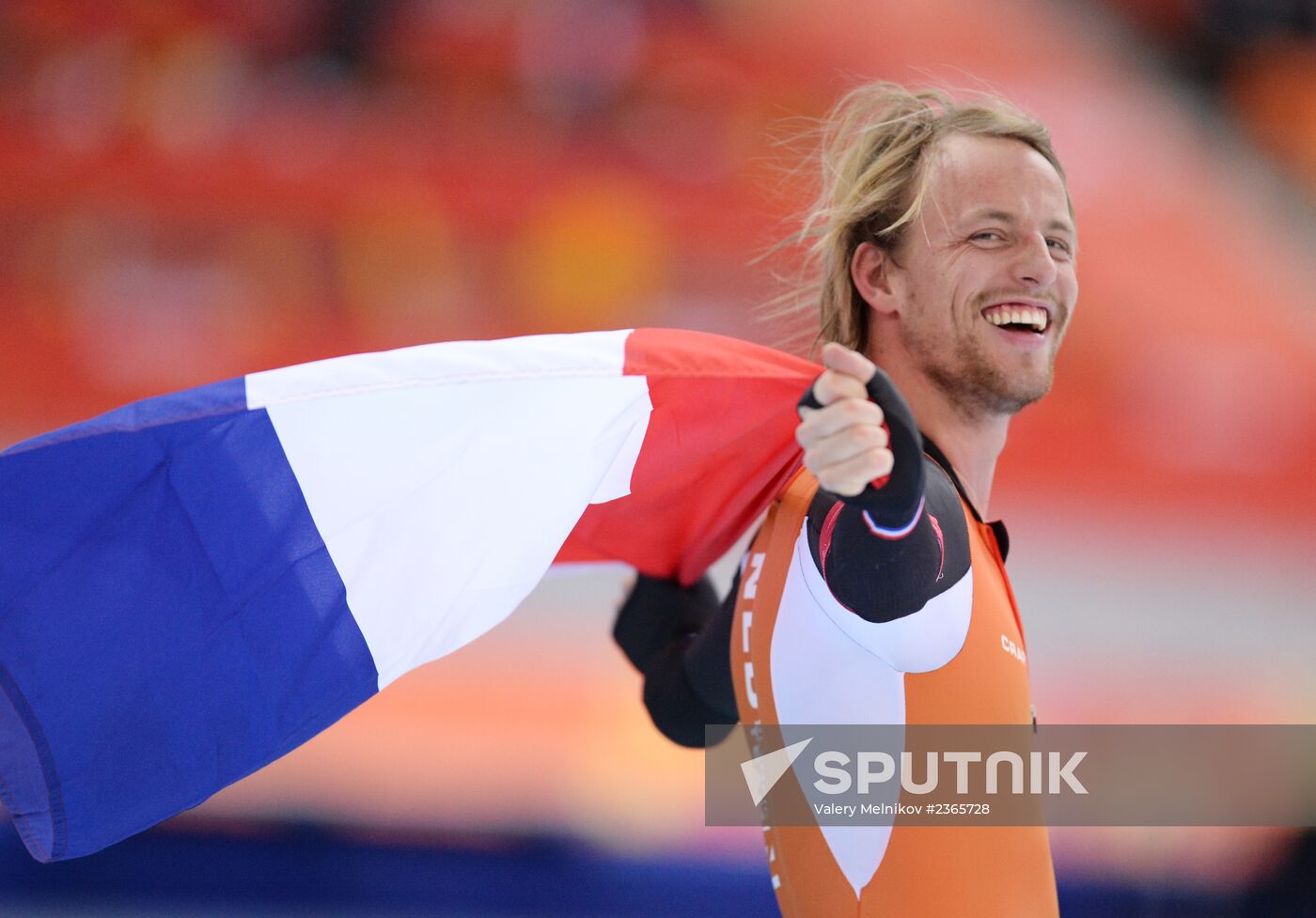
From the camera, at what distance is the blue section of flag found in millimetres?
1634

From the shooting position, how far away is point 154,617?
1675 mm

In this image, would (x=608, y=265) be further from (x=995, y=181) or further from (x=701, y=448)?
(x=701, y=448)

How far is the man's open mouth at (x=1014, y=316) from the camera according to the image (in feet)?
Result: 6.11

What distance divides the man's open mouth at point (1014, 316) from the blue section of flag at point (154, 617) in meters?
1.00

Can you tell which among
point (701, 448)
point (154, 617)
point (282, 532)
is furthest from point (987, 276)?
point (154, 617)

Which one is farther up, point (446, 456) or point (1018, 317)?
point (1018, 317)

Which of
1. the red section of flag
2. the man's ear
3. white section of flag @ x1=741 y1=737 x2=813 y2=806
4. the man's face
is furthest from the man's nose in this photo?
white section of flag @ x1=741 y1=737 x2=813 y2=806

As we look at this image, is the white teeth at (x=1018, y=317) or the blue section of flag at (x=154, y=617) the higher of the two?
the white teeth at (x=1018, y=317)

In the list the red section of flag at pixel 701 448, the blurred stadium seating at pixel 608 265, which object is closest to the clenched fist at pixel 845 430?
the red section of flag at pixel 701 448

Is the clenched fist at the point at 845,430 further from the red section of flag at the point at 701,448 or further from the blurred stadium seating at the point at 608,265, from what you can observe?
the blurred stadium seating at the point at 608,265

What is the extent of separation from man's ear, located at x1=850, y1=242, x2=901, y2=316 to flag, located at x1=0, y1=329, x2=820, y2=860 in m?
0.33

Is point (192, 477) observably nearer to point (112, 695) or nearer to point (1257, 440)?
point (112, 695)

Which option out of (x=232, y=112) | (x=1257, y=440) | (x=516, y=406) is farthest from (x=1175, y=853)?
(x=232, y=112)

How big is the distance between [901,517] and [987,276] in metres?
0.62
